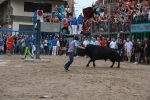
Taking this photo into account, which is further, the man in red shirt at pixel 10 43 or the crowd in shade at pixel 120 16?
the man in red shirt at pixel 10 43

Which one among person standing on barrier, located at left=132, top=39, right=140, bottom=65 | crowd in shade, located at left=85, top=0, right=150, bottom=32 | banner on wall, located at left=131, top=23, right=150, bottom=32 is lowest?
person standing on barrier, located at left=132, top=39, right=140, bottom=65

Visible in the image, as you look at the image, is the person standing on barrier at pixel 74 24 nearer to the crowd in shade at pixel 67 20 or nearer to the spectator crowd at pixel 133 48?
the crowd in shade at pixel 67 20

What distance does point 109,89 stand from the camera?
12.3m

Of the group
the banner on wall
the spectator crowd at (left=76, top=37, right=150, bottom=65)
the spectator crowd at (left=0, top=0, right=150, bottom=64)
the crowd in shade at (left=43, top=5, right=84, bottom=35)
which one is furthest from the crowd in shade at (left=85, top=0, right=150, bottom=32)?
the spectator crowd at (left=76, top=37, right=150, bottom=65)

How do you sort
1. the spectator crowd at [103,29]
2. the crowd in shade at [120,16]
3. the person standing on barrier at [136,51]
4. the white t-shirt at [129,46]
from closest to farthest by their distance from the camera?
the person standing on barrier at [136,51]
the spectator crowd at [103,29]
the crowd in shade at [120,16]
the white t-shirt at [129,46]

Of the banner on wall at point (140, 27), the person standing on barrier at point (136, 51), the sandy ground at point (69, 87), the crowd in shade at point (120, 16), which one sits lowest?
the sandy ground at point (69, 87)

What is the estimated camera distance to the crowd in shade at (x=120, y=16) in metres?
27.2

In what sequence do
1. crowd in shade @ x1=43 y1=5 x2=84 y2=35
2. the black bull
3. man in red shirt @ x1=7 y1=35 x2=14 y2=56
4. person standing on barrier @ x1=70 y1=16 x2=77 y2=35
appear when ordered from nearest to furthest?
1. the black bull
2. man in red shirt @ x1=7 y1=35 x2=14 y2=56
3. person standing on barrier @ x1=70 y1=16 x2=77 y2=35
4. crowd in shade @ x1=43 y1=5 x2=84 y2=35

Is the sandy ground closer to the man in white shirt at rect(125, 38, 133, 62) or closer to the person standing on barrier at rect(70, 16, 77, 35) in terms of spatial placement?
the man in white shirt at rect(125, 38, 133, 62)

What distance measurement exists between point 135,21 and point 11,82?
16394 millimetres

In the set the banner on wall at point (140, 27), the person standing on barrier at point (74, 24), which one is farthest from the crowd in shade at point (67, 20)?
the banner on wall at point (140, 27)

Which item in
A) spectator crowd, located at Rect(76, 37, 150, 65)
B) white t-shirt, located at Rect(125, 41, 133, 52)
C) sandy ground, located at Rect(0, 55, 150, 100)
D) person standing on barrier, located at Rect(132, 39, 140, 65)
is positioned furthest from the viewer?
white t-shirt, located at Rect(125, 41, 133, 52)

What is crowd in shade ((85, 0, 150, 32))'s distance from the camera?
2718 cm

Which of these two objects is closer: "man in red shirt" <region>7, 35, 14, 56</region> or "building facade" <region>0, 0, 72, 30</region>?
"man in red shirt" <region>7, 35, 14, 56</region>
